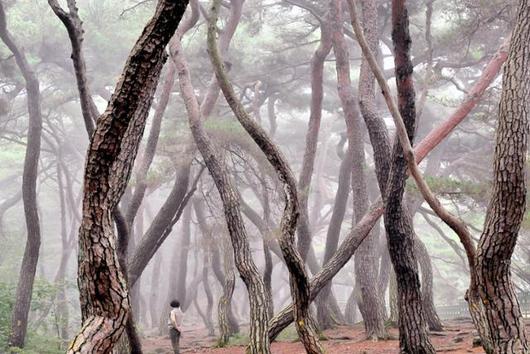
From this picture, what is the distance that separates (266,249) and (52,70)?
11.1 meters

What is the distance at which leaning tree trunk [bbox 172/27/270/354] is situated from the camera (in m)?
7.24

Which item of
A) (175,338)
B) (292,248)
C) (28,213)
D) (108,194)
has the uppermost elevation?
(28,213)

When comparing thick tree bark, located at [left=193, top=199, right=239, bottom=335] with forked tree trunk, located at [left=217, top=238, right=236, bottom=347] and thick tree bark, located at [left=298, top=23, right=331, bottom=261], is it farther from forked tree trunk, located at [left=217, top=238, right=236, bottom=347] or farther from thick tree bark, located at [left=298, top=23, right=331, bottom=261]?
thick tree bark, located at [left=298, top=23, right=331, bottom=261]

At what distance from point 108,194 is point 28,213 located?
26.3 feet

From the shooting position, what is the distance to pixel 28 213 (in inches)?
434

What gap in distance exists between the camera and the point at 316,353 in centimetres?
606

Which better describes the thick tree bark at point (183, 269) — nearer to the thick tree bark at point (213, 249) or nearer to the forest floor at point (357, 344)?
the thick tree bark at point (213, 249)

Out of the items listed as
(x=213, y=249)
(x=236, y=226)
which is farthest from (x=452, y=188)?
(x=213, y=249)

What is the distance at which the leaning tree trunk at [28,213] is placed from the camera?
10664 mm

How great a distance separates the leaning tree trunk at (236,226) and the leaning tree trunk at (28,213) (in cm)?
353

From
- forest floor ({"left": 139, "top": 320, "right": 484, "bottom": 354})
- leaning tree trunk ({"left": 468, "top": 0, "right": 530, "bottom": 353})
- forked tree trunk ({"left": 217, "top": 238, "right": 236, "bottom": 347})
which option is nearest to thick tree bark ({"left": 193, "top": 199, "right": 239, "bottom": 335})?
forked tree trunk ({"left": 217, "top": 238, "right": 236, "bottom": 347})

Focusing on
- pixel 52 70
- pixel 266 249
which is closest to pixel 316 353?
pixel 266 249

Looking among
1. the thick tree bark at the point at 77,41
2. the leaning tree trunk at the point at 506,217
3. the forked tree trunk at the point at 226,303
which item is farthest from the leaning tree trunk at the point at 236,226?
the forked tree trunk at the point at 226,303

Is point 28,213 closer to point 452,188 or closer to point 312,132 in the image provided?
point 312,132
